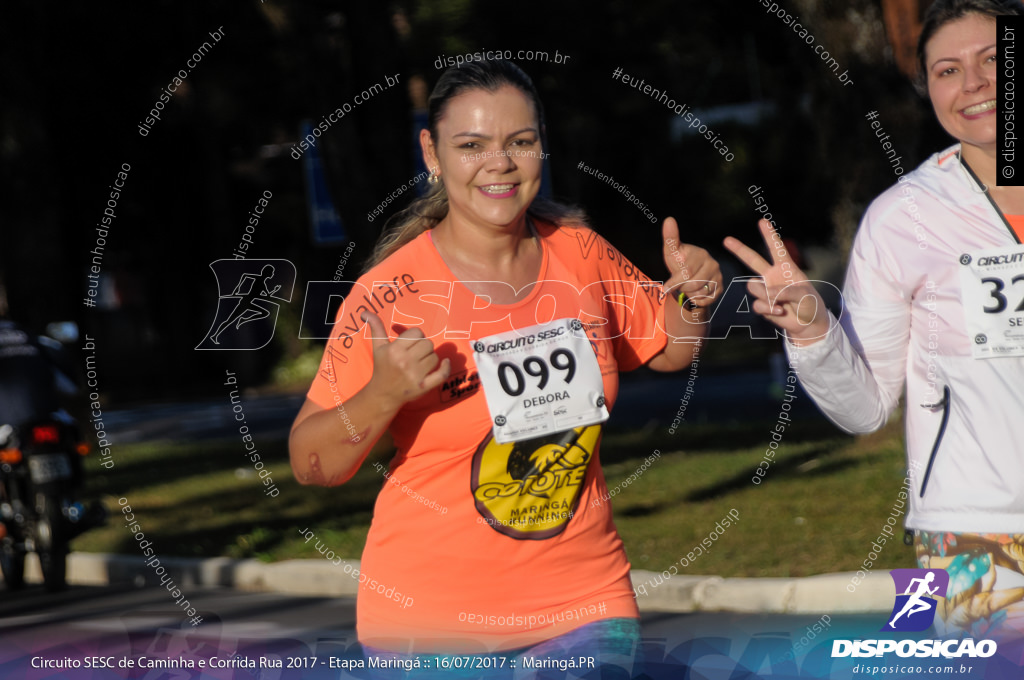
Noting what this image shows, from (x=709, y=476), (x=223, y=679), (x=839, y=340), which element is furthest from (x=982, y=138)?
(x=709, y=476)

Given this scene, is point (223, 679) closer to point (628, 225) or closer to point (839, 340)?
point (839, 340)

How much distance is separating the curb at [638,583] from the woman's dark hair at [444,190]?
179cm

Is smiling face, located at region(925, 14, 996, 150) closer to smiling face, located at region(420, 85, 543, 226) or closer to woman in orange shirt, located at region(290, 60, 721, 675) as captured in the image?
woman in orange shirt, located at region(290, 60, 721, 675)

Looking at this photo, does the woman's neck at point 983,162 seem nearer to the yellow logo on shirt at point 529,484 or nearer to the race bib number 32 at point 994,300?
the race bib number 32 at point 994,300

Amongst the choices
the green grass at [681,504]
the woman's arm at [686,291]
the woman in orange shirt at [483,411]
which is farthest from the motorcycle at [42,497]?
the woman's arm at [686,291]

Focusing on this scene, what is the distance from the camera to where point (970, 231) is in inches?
106

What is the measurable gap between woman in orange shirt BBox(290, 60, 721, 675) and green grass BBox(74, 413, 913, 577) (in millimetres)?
3502

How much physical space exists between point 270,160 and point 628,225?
14378mm

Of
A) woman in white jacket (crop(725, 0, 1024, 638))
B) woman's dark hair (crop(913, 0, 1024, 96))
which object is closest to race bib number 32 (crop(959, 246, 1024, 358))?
woman in white jacket (crop(725, 0, 1024, 638))

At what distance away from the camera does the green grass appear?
21.7 ft

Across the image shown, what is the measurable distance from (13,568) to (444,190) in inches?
229

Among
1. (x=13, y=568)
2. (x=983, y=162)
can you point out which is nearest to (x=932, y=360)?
(x=983, y=162)

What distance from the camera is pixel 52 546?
24.7ft

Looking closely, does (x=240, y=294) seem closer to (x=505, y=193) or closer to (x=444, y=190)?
(x=444, y=190)
